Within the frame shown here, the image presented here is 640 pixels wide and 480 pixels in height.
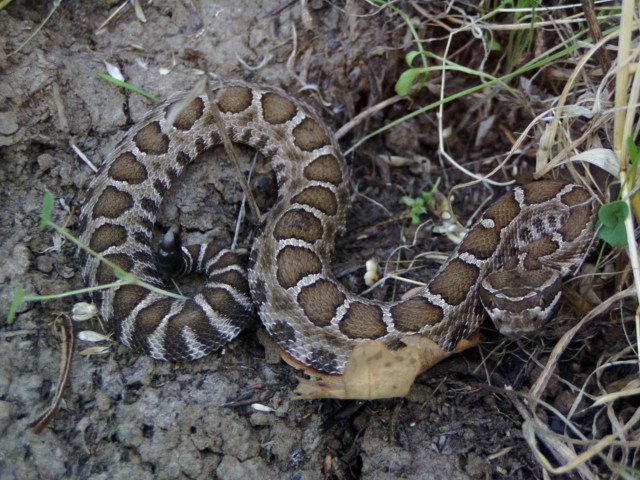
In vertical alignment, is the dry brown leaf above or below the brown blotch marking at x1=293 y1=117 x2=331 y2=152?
below

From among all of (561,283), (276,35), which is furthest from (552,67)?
(276,35)

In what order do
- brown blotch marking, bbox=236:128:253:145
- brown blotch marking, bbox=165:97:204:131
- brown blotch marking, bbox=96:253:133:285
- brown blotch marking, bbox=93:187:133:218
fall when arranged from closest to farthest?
1. brown blotch marking, bbox=96:253:133:285
2. brown blotch marking, bbox=93:187:133:218
3. brown blotch marking, bbox=165:97:204:131
4. brown blotch marking, bbox=236:128:253:145

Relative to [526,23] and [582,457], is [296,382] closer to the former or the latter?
[582,457]

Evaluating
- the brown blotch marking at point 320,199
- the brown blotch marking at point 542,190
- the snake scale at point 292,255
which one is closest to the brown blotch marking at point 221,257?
the snake scale at point 292,255

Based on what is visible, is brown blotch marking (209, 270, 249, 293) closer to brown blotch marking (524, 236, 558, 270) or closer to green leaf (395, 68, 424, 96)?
green leaf (395, 68, 424, 96)

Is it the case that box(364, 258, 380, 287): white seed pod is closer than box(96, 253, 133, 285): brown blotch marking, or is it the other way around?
box(96, 253, 133, 285): brown blotch marking

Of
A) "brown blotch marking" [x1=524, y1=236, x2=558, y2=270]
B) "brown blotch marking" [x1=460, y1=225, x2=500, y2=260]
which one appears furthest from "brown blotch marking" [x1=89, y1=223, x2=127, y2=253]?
"brown blotch marking" [x1=524, y1=236, x2=558, y2=270]
